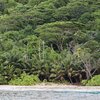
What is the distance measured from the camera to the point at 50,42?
23531mm

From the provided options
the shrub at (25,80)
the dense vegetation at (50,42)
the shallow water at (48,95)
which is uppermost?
the shallow water at (48,95)

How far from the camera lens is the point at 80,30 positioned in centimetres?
2330

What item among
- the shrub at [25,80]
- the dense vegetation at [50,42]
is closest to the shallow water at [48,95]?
the shrub at [25,80]

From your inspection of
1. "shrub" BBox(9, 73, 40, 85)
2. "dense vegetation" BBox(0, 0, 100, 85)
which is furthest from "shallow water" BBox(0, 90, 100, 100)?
"dense vegetation" BBox(0, 0, 100, 85)

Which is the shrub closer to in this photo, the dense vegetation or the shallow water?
the dense vegetation

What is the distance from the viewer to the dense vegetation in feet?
63.2

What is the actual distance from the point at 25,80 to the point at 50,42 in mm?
5603

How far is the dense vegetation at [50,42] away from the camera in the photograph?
A: 19.2 m

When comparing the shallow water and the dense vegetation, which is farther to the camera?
the dense vegetation

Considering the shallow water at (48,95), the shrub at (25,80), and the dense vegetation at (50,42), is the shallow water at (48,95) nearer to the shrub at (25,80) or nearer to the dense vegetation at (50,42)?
the shrub at (25,80)

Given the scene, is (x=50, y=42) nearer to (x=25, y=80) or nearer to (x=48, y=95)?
(x=25, y=80)

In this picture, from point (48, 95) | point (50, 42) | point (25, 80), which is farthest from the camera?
point (50, 42)

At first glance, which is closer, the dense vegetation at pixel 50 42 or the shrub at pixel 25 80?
the shrub at pixel 25 80

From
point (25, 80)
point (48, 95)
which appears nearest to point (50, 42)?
point (25, 80)
